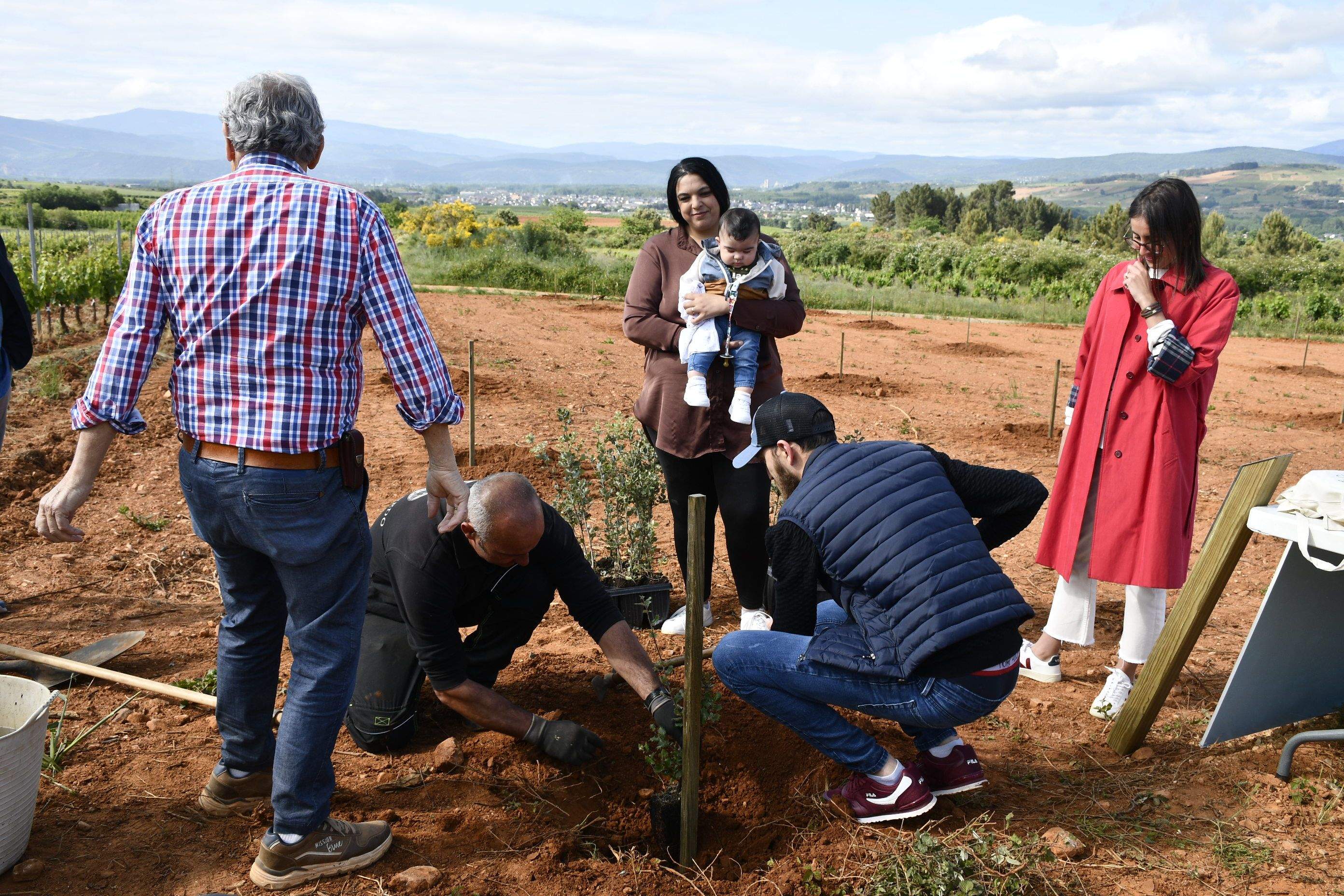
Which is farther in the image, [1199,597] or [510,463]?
[510,463]

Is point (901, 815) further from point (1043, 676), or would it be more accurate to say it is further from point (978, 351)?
Result: point (978, 351)

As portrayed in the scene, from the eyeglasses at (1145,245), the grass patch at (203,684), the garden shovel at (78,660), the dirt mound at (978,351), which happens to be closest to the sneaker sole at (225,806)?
the grass patch at (203,684)

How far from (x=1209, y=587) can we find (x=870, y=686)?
41.6 inches

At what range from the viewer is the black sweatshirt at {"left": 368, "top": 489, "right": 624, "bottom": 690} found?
277cm

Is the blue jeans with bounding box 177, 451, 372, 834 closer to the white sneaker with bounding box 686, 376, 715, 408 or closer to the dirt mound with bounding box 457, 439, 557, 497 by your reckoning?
the white sneaker with bounding box 686, 376, 715, 408

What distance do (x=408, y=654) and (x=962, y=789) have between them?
1743mm

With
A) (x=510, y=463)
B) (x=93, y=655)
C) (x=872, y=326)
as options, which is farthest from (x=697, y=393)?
(x=872, y=326)

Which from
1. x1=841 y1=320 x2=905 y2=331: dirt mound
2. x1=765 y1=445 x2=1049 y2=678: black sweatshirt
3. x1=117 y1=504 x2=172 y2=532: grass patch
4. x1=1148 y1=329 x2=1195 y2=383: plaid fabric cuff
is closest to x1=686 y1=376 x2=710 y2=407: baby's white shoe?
x1=765 y1=445 x2=1049 y2=678: black sweatshirt

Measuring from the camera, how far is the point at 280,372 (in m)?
2.09

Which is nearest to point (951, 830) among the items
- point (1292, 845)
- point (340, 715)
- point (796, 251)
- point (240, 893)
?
point (1292, 845)

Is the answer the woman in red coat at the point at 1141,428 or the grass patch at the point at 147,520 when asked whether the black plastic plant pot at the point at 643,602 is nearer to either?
the woman in red coat at the point at 1141,428

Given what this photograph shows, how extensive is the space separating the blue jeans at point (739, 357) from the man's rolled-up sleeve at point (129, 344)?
189cm

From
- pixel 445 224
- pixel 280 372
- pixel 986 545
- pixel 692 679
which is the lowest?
pixel 692 679

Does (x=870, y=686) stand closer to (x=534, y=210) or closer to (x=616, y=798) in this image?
(x=616, y=798)
